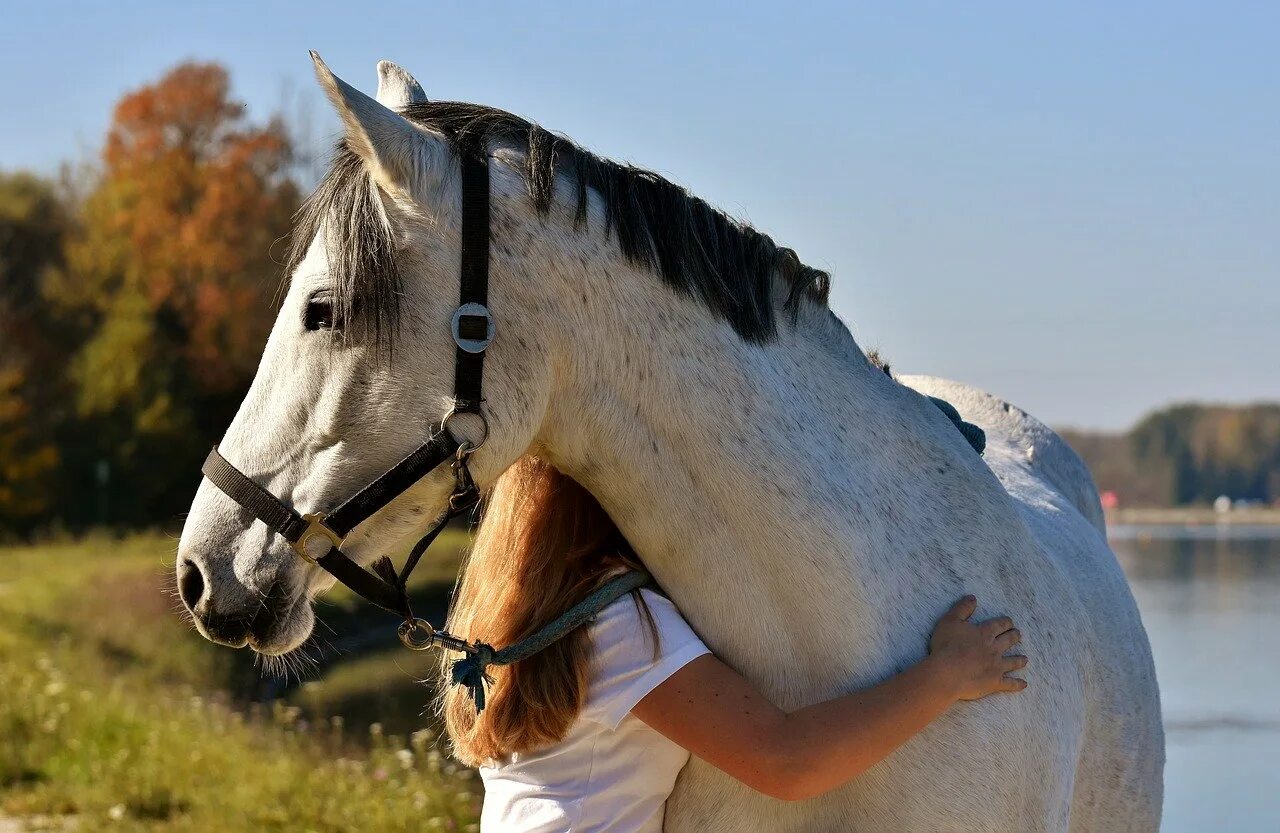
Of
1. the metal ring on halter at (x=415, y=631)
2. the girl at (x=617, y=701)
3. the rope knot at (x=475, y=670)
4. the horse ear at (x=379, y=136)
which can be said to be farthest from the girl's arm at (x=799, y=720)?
the horse ear at (x=379, y=136)

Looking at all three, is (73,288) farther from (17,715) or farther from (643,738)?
(643,738)

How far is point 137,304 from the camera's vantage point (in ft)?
91.1

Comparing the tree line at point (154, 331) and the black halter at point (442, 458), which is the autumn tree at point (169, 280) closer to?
the tree line at point (154, 331)

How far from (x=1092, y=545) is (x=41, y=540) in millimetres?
23797

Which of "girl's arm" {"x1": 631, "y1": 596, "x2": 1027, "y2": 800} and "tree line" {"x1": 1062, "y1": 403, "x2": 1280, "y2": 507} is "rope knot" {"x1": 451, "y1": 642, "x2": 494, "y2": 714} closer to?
"girl's arm" {"x1": 631, "y1": 596, "x2": 1027, "y2": 800}

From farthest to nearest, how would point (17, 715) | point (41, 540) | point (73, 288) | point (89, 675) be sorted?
point (73, 288)
point (41, 540)
point (89, 675)
point (17, 715)

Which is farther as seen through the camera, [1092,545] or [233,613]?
[1092,545]

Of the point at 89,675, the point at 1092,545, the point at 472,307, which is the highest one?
the point at 472,307

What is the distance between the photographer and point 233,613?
74.5 inches

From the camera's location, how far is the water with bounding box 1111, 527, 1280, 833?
7.77 m

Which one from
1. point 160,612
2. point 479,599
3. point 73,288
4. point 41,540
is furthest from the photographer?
point 73,288

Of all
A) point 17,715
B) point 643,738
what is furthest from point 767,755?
point 17,715

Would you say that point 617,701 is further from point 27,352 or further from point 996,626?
point 27,352

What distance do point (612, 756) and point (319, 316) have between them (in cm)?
92
